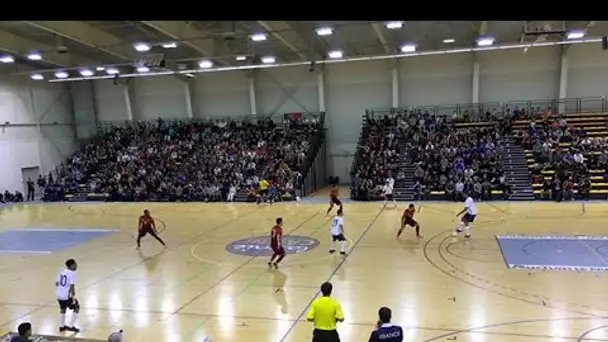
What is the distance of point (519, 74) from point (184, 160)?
21.2 metres

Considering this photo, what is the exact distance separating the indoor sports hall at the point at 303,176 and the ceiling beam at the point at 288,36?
18 centimetres

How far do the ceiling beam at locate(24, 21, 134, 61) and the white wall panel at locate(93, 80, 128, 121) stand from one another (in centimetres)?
766

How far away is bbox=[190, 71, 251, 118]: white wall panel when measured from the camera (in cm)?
3388

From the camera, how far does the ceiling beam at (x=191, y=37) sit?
72.7ft

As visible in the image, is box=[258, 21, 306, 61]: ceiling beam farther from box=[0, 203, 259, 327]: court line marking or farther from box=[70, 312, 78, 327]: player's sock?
box=[70, 312, 78, 327]: player's sock

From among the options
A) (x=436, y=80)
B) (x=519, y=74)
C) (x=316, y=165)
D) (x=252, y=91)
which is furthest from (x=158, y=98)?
(x=519, y=74)

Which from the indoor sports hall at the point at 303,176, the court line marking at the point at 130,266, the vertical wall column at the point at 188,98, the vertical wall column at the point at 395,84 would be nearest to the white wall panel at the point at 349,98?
the indoor sports hall at the point at 303,176

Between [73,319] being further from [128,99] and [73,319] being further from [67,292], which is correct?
[128,99]

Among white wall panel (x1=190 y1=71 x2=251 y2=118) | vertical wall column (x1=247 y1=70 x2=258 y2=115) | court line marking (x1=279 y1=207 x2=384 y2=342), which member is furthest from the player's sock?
white wall panel (x1=190 y1=71 x2=251 y2=118)

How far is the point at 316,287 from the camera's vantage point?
36.1ft

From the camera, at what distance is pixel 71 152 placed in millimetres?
36594

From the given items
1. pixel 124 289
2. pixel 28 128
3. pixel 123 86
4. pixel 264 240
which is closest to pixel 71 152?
pixel 28 128
